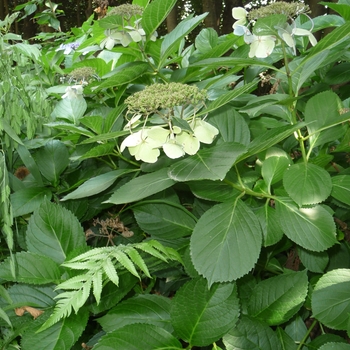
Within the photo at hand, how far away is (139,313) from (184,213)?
20cm

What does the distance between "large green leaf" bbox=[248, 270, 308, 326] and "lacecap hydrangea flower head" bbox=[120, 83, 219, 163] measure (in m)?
0.27

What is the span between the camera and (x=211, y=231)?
635 millimetres

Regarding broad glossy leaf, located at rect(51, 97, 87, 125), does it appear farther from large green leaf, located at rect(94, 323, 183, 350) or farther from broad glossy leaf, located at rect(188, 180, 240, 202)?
large green leaf, located at rect(94, 323, 183, 350)

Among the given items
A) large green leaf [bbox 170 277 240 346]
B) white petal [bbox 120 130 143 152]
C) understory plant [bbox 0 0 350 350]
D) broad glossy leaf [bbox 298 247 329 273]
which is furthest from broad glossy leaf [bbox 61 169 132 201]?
broad glossy leaf [bbox 298 247 329 273]

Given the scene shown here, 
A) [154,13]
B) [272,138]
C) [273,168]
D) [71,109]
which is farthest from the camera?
[71,109]

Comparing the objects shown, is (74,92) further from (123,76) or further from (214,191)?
(214,191)

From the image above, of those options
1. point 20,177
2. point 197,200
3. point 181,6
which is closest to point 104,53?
point 20,177

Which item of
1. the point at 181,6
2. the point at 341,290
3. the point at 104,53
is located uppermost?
the point at 104,53

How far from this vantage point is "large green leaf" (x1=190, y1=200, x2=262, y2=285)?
23.1 inches

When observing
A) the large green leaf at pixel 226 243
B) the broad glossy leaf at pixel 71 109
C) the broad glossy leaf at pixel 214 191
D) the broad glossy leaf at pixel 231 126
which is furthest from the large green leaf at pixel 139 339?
the broad glossy leaf at pixel 71 109

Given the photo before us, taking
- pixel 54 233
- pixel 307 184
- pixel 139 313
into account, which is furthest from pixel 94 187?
pixel 307 184

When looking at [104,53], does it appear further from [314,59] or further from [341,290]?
[341,290]

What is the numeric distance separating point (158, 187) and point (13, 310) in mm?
334

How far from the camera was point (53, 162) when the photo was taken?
2.85ft
